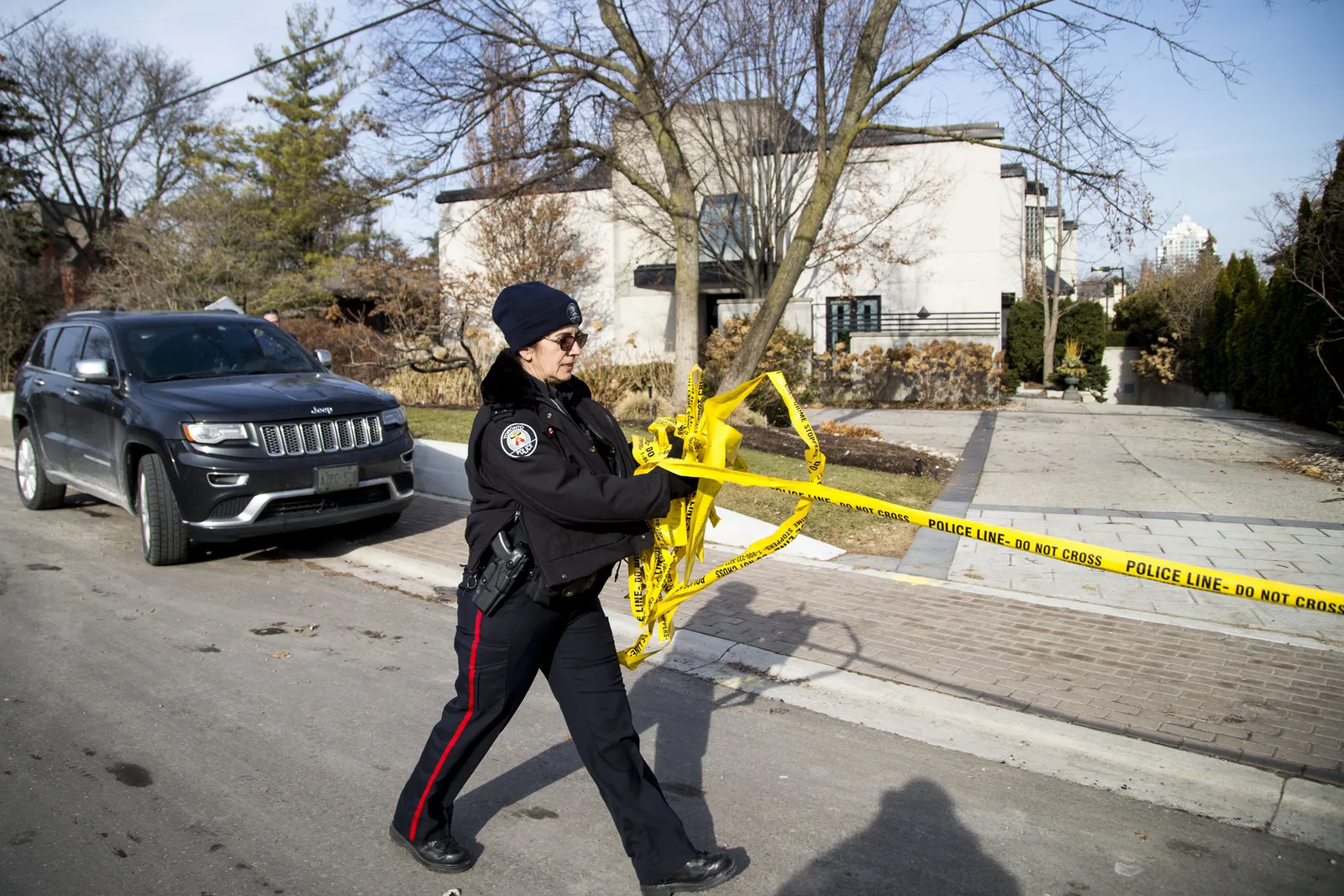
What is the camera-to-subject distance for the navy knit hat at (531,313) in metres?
2.93

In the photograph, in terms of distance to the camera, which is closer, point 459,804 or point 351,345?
point 459,804

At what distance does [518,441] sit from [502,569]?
40 cm

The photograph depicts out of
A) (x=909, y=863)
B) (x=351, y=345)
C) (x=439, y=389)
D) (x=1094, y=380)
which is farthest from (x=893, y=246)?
(x=909, y=863)

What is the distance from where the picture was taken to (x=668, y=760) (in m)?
4.04

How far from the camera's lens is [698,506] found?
333 cm

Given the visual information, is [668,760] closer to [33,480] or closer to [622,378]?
[33,480]

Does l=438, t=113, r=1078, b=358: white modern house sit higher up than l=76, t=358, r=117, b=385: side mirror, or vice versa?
l=438, t=113, r=1078, b=358: white modern house

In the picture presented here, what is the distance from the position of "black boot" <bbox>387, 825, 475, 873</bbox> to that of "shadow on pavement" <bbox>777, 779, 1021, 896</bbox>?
1058 millimetres

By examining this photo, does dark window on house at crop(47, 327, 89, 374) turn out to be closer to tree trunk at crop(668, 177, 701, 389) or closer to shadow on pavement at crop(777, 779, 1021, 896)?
tree trunk at crop(668, 177, 701, 389)

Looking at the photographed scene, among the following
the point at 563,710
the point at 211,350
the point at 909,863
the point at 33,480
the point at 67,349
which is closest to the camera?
the point at 563,710

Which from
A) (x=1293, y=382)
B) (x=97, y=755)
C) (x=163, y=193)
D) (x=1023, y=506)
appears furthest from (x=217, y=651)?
(x=163, y=193)

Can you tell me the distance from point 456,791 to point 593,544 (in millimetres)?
985

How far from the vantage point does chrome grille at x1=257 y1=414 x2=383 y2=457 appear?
22.8 ft

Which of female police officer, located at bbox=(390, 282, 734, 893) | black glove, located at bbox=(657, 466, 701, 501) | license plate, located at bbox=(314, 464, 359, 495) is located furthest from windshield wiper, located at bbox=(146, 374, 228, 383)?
black glove, located at bbox=(657, 466, 701, 501)
